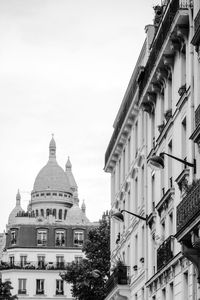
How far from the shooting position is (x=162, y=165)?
1586 inches

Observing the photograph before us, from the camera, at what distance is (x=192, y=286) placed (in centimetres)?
4106

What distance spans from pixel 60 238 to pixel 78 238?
3.10m

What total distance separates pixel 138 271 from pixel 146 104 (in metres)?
10.1

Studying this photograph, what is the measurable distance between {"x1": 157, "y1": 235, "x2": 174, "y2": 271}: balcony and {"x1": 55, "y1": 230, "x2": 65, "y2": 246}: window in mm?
114884

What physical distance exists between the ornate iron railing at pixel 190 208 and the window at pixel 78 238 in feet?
420

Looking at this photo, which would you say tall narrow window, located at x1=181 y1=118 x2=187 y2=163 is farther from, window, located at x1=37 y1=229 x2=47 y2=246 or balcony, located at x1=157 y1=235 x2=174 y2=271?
window, located at x1=37 y1=229 x2=47 y2=246

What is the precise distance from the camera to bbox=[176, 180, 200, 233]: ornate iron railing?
35.5 meters

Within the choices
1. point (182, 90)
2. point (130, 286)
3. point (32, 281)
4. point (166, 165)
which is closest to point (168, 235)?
point (166, 165)

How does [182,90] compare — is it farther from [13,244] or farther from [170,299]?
[13,244]

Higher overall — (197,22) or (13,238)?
(13,238)

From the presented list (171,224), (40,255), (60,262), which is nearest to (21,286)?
(40,255)

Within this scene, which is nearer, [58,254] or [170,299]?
[170,299]

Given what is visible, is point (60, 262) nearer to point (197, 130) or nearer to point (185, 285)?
point (185, 285)

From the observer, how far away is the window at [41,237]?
163 metres
